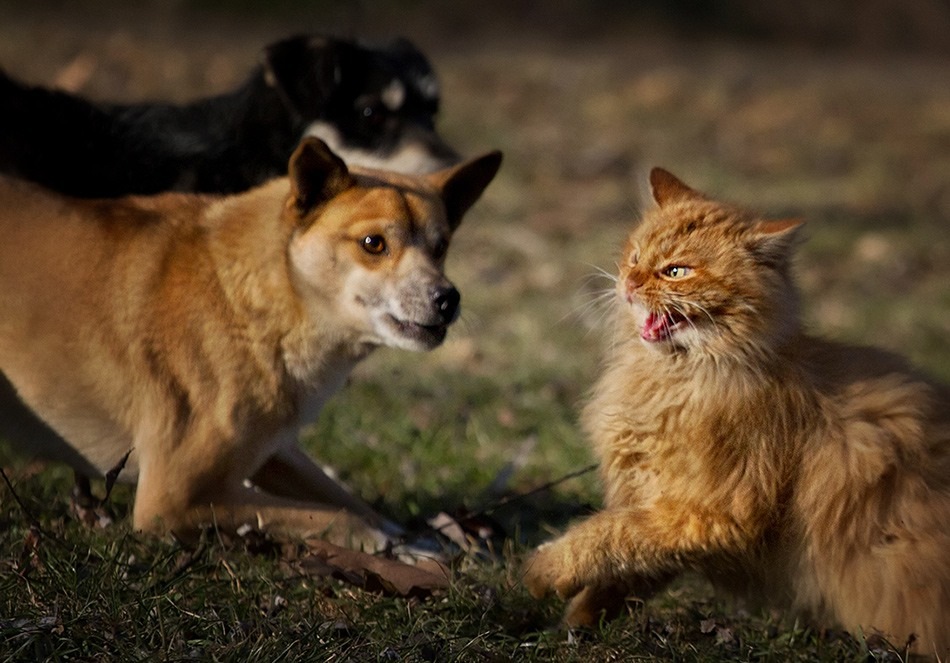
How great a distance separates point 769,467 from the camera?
3.16 meters

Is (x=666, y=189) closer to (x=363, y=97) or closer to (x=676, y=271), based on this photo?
(x=676, y=271)

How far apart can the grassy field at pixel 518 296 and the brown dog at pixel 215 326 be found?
0.73ft

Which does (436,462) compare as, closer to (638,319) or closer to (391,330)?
(391,330)

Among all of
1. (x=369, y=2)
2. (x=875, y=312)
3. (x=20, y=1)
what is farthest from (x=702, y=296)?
(x=369, y=2)

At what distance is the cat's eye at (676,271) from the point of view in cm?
322

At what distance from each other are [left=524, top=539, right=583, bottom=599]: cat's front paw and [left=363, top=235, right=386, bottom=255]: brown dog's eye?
1.01 m

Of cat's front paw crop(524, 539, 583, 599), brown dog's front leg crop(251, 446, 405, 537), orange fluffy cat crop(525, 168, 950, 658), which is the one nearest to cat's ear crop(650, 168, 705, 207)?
orange fluffy cat crop(525, 168, 950, 658)

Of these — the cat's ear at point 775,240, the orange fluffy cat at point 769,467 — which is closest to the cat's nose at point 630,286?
the orange fluffy cat at point 769,467

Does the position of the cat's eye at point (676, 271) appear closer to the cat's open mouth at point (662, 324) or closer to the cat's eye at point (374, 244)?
the cat's open mouth at point (662, 324)

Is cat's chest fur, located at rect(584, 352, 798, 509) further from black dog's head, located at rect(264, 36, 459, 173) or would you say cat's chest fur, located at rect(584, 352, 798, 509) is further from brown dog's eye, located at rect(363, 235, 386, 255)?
black dog's head, located at rect(264, 36, 459, 173)

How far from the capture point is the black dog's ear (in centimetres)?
517

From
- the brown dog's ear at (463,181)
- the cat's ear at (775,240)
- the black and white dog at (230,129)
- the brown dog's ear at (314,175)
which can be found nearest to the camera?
the cat's ear at (775,240)

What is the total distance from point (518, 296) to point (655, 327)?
4.62 metres

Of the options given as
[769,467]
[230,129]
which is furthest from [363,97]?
[769,467]
